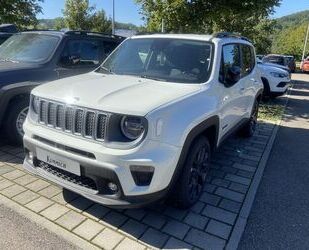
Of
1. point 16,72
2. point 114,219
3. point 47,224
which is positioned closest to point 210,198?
point 114,219

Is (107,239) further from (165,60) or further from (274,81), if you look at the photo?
(274,81)

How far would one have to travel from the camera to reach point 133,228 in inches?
135

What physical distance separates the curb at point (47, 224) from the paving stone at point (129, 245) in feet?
0.79

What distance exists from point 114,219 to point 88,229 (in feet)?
1.01

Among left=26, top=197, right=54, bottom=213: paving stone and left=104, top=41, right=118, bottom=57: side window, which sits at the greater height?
left=104, top=41, right=118, bottom=57: side window

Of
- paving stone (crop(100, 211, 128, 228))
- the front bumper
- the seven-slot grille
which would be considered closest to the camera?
the front bumper

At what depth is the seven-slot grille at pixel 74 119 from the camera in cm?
304

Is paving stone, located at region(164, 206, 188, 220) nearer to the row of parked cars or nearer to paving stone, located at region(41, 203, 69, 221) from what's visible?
the row of parked cars

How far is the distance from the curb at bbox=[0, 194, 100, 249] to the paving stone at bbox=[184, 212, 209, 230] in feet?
3.46

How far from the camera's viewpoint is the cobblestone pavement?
327 centimetres

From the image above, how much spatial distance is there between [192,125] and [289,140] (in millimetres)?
4329

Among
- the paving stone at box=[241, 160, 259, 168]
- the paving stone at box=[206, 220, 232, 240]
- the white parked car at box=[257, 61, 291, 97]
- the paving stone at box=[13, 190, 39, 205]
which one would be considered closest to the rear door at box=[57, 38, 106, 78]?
the paving stone at box=[13, 190, 39, 205]

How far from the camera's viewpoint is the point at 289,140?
693 cm

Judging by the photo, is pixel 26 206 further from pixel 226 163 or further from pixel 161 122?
pixel 226 163
